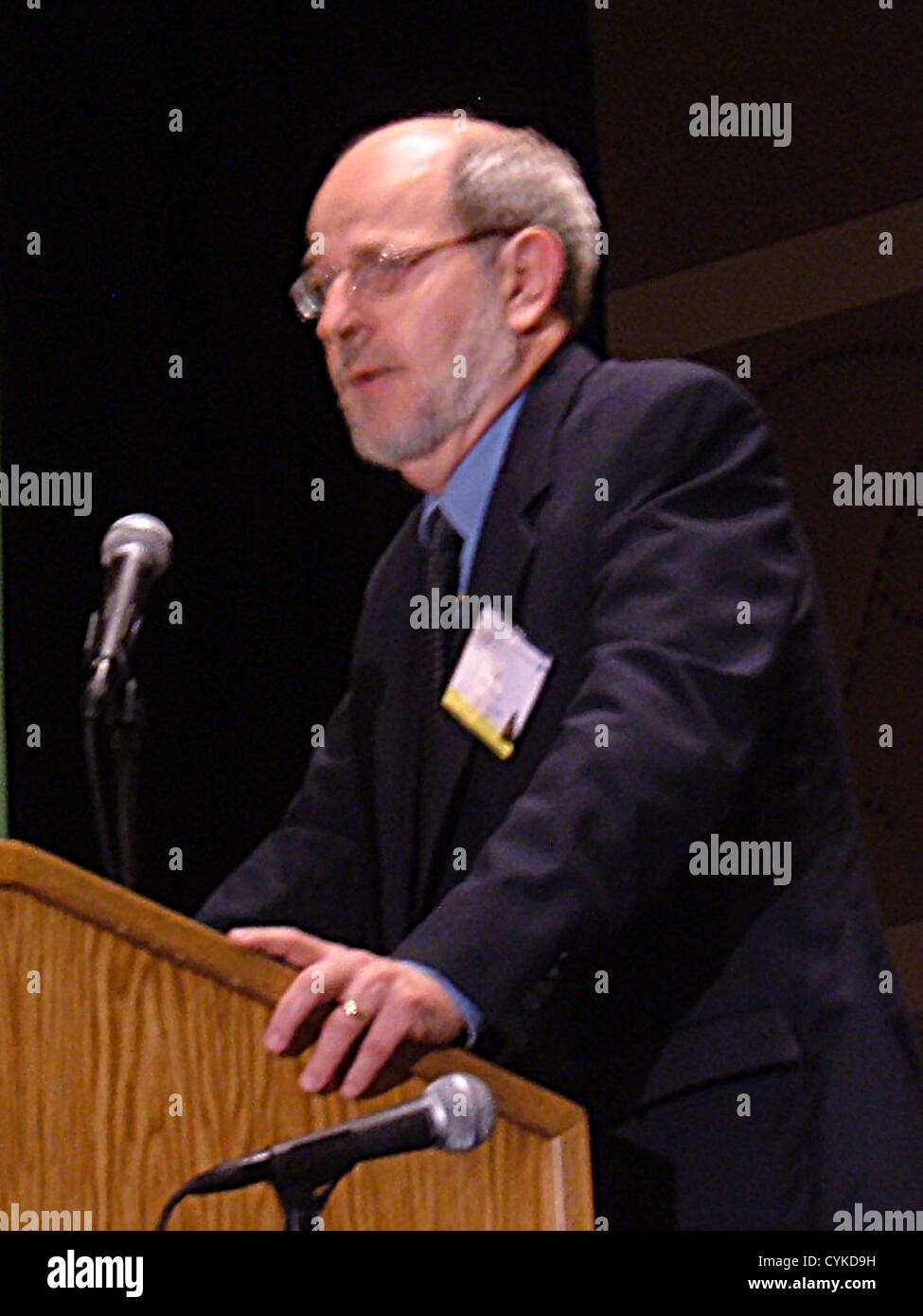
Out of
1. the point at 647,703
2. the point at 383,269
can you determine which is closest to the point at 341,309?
the point at 383,269

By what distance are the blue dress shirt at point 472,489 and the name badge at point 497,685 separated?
0.14 m

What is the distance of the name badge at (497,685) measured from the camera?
173 cm

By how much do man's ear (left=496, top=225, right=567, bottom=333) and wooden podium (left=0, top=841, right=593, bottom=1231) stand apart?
3.05 ft

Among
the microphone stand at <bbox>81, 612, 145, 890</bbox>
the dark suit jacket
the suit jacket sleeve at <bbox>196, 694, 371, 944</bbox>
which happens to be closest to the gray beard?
the dark suit jacket

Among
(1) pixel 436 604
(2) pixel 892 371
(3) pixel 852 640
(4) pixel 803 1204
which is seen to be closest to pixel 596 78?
(2) pixel 892 371

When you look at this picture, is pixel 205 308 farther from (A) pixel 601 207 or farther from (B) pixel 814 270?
(B) pixel 814 270

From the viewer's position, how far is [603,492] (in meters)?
1.76

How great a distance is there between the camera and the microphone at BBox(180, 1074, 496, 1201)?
1.21m

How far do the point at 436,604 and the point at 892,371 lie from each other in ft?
2.48

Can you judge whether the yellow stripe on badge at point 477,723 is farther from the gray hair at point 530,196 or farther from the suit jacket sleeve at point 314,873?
the gray hair at point 530,196

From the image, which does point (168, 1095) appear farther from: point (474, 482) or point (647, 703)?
point (474, 482)

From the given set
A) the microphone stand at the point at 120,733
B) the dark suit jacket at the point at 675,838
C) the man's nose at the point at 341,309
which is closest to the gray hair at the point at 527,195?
the man's nose at the point at 341,309

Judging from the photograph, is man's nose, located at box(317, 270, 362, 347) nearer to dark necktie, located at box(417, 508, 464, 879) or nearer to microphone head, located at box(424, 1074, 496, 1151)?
dark necktie, located at box(417, 508, 464, 879)

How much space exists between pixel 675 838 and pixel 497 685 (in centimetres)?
27
